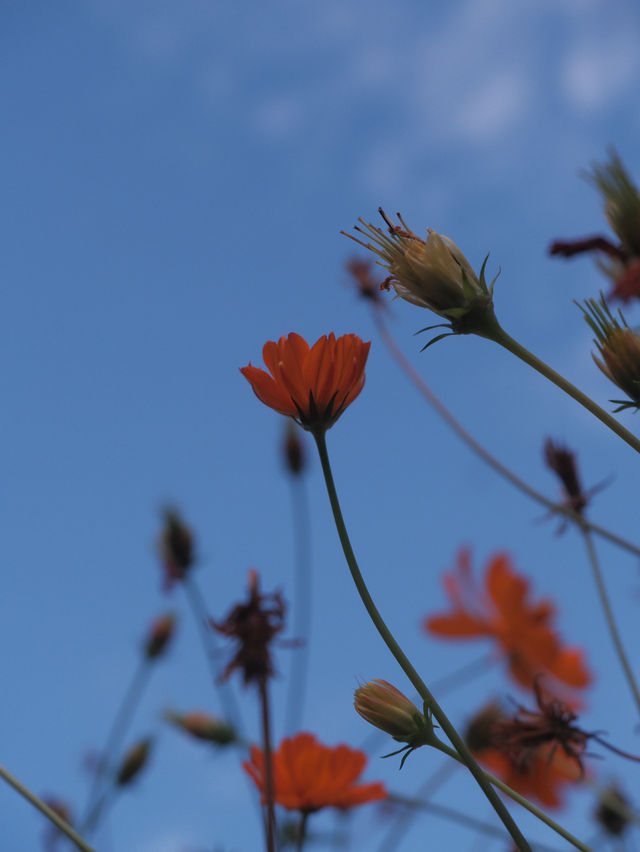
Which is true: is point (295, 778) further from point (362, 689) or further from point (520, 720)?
point (362, 689)

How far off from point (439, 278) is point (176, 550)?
37.5 inches

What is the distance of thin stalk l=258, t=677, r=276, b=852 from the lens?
25.0 inches

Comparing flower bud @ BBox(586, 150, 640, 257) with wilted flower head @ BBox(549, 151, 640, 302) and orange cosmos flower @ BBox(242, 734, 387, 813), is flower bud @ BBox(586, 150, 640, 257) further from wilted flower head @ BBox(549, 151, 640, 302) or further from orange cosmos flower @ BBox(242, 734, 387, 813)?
orange cosmos flower @ BBox(242, 734, 387, 813)

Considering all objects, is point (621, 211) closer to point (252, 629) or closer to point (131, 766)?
point (252, 629)

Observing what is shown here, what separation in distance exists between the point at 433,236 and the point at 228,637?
54 cm

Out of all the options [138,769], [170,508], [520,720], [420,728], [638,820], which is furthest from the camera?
[138,769]

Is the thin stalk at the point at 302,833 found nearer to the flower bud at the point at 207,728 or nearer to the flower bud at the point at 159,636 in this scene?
the flower bud at the point at 207,728

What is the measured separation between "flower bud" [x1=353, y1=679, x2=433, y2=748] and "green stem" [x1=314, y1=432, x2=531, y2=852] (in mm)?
58

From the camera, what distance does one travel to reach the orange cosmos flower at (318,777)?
2.67ft

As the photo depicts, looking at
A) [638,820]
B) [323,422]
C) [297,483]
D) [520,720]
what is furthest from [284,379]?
[297,483]

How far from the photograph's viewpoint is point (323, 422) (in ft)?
1.91

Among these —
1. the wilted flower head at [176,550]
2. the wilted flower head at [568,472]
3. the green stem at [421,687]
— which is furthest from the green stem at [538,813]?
the wilted flower head at [176,550]

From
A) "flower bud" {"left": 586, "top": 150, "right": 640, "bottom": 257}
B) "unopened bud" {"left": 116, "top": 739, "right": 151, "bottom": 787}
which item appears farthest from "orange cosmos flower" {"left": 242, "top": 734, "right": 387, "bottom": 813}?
"unopened bud" {"left": 116, "top": 739, "right": 151, "bottom": 787}

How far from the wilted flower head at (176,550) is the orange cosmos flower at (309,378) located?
840 millimetres
